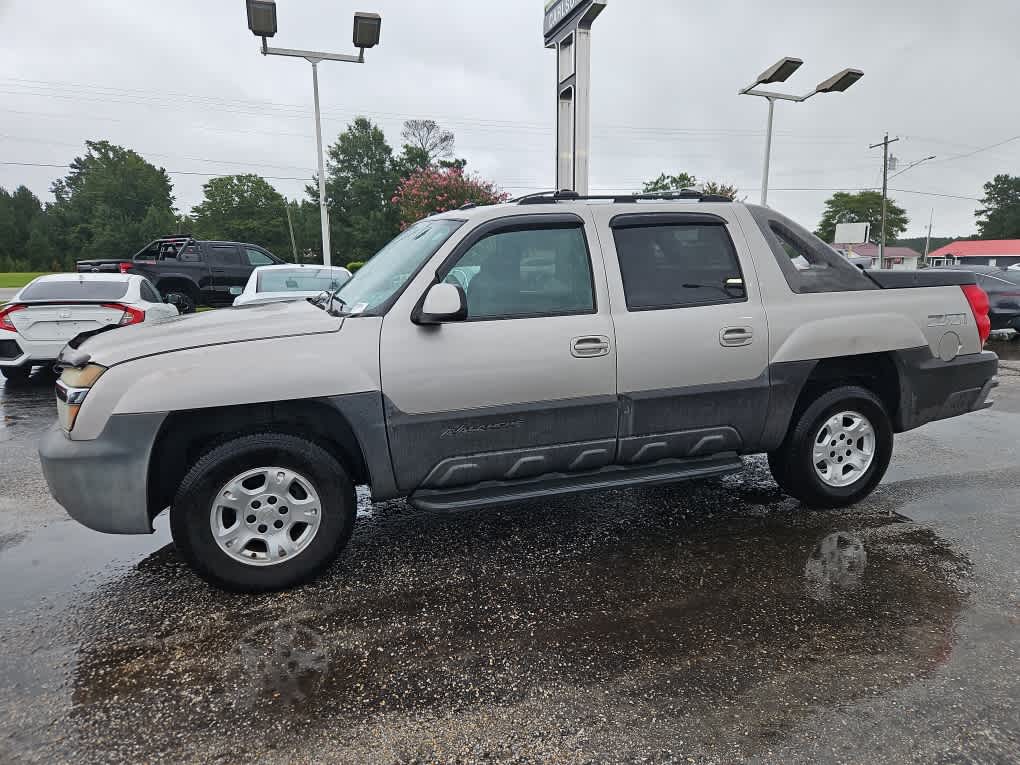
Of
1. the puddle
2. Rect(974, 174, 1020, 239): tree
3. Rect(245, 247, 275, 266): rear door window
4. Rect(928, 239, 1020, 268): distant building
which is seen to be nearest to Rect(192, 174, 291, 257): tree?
Rect(245, 247, 275, 266): rear door window

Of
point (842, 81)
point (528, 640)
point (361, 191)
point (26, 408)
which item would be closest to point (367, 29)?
point (26, 408)

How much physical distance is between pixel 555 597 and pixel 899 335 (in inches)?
111

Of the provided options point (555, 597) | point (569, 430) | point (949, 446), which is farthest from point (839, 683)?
point (949, 446)

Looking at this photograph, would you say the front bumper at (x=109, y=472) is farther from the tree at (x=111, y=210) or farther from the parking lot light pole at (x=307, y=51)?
the tree at (x=111, y=210)

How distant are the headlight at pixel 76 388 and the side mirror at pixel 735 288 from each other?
3320 mm

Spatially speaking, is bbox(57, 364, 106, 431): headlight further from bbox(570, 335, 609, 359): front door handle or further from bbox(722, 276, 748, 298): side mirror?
bbox(722, 276, 748, 298): side mirror

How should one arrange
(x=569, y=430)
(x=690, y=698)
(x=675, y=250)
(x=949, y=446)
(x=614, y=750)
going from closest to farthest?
1. (x=614, y=750)
2. (x=690, y=698)
3. (x=569, y=430)
4. (x=675, y=250)
5. (x=949, y=446)

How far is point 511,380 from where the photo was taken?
3424mm

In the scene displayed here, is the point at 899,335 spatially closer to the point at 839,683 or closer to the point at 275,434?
the point at 839,683

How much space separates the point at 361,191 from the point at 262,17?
58.5 meters

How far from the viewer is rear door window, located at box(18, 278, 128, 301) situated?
836 centimetres

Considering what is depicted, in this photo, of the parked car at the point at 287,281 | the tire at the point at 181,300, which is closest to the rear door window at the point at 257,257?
the tire at the point at 181,300

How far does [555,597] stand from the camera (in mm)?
3236

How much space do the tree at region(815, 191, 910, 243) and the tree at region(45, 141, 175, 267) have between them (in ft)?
300
